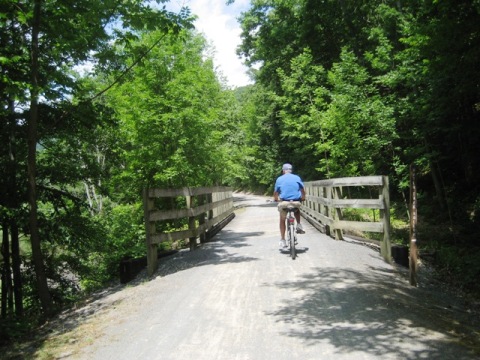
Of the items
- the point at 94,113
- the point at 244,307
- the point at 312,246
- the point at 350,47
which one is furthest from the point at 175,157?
the point at 350,47

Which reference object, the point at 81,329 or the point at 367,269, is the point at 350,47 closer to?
the point at 367,269

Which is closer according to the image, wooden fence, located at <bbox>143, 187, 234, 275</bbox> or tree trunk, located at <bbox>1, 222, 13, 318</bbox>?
wooden fence, located at <bbox>143, 187, 234, 275</bbox>

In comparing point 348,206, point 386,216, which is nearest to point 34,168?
point 348,206

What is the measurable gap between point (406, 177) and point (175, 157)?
8.43 meters

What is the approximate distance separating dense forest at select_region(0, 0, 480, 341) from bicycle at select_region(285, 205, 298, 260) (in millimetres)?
3345

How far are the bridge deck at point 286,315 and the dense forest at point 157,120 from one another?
2.46 meters

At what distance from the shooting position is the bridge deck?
12.3ft

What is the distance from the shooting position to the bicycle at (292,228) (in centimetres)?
768

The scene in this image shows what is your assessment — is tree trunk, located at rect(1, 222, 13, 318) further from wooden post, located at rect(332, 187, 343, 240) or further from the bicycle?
wooden post, located at rect(332, 187, 343, 240)

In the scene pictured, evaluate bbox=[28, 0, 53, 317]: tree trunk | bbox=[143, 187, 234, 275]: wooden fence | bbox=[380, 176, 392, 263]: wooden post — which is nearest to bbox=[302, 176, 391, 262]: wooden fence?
bbox=[380, 176, 392, 263]: wooden post

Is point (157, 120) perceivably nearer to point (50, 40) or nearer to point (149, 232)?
point (50, 40)

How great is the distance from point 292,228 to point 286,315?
330cm

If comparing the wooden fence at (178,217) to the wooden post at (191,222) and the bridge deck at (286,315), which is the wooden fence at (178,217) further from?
the bridge deck at (286,315)

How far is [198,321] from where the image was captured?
4.65 m
